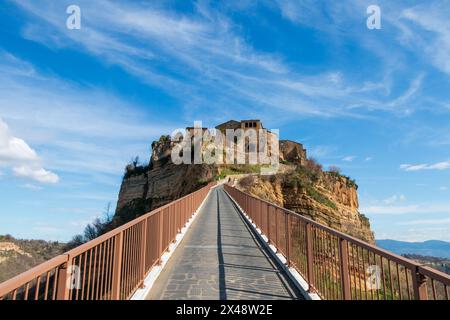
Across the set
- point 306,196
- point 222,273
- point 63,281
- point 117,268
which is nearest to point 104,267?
point 117,268

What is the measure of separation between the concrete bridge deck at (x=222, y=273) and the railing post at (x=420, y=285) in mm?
3030

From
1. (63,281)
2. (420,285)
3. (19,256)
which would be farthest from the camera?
(19,256)

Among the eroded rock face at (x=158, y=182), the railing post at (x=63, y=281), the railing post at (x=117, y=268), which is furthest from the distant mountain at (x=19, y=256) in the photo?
the railing post at (x=63, y=281)

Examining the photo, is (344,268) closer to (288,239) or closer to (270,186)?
(288,239)

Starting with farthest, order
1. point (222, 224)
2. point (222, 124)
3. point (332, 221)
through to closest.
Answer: point (222, 124) < point (332, 221) < point (222, 224)

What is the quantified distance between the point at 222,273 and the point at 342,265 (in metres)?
3.11

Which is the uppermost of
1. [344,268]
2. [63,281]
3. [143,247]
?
[143,247]

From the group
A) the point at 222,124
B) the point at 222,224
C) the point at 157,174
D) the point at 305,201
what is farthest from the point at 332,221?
the point at 222,124

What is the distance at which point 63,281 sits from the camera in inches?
114

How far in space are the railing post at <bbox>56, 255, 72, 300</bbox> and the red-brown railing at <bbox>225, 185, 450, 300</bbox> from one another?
115 inches

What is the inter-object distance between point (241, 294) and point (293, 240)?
7.34ft

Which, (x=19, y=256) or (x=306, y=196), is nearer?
(x=306, y=196)
